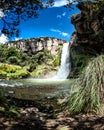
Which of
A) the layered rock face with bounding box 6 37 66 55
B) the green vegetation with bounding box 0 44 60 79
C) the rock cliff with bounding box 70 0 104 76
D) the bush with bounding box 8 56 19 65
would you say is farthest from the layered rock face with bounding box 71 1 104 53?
the layered rock face with bounding box 6 37 66 55

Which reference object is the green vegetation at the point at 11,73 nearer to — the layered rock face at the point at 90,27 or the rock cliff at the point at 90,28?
the rock cliff at the point at 90,28

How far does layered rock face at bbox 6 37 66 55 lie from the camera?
317 ft

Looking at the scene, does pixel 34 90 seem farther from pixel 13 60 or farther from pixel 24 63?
pixel 13 60

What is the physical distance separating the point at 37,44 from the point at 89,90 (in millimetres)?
89743

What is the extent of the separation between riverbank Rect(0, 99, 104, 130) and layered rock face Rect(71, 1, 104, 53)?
2958cm

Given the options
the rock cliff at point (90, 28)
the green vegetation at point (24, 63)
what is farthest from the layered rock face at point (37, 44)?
the rock cliff at point (90, 28)

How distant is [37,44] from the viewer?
322 ft

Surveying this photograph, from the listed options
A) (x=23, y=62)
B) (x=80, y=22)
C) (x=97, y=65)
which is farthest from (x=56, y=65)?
(x=97, y=65)

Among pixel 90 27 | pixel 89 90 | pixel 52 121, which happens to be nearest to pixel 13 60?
pixel 90 27

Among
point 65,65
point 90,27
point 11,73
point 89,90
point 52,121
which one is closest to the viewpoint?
point 52,121

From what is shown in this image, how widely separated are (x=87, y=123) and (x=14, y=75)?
3394 centimetres

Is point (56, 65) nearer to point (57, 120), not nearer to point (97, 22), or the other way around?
point (97, 22)

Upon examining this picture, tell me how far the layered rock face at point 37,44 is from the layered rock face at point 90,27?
51.8 m

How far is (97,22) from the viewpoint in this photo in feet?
130
